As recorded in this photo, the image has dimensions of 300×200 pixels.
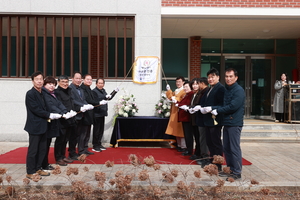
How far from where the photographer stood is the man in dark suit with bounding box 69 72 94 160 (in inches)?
228

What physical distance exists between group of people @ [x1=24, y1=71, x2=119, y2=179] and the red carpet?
0.37m

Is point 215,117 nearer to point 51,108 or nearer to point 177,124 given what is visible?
point 177,124

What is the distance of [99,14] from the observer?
811 cm

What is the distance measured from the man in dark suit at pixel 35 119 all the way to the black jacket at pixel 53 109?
152 millimetres

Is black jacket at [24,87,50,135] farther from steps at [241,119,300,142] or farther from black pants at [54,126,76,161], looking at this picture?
steps at [241,119,300,142]

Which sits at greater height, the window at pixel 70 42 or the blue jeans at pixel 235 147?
the window at pixel 70 42

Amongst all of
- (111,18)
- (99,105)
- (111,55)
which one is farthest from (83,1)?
(99,105)

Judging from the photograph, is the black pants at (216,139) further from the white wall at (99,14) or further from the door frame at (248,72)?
the door frame at (248,72)

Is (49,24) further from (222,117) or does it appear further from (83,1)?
(222,117)

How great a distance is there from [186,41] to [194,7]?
2952mm

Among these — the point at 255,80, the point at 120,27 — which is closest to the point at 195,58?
the point at 255,80

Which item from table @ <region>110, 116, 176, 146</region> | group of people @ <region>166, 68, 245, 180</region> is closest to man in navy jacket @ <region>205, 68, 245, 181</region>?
group of people @ <region>166, 68, 245, 180</region>

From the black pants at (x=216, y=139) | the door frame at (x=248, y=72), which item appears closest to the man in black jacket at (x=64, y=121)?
the black pants at (x=216, y=139)

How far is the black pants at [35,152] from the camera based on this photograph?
4516 millimetres
